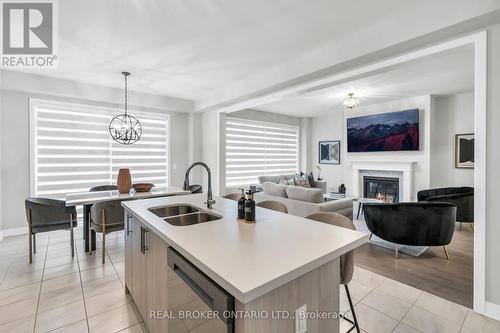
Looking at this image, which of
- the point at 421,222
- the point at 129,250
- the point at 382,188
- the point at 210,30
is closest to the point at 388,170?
the point at 382,188

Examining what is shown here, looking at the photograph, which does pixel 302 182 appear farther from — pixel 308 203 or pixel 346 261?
pixel 346 261

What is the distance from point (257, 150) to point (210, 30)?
4618 millimetres

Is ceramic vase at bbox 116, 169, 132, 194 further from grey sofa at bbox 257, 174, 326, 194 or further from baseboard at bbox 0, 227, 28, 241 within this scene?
grey sofa at bbox 257, 174, 326, 194

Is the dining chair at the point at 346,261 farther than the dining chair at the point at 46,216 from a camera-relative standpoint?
No

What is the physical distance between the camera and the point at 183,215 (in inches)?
78.7

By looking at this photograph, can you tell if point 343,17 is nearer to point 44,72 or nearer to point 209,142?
point 209,142

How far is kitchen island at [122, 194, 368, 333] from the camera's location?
0.91m

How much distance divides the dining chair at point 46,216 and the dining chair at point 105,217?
14.0 inches

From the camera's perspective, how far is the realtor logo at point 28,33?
2338mm

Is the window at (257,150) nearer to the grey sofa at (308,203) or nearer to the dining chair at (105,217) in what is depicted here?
the grey sofa at (308,203)

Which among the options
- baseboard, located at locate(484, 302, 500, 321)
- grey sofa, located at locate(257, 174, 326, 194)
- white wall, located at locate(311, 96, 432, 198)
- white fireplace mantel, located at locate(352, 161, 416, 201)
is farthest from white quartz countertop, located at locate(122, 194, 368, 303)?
white wall, located at locate(311, 96, 432, 198)

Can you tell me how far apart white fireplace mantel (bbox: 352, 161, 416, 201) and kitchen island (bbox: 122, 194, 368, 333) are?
4.96 meters

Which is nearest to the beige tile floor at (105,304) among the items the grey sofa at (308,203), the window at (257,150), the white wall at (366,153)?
the grey sofa at (308,203)

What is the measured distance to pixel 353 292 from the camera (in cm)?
243
